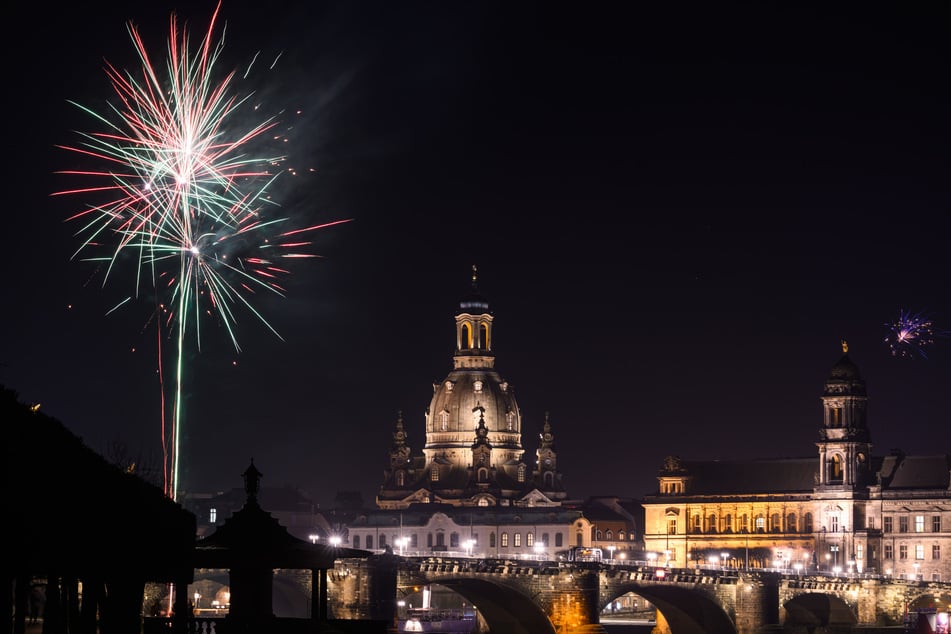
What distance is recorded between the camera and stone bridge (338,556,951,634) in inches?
5079

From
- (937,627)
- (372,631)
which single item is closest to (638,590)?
(937,627)

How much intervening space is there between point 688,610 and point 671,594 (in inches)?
165

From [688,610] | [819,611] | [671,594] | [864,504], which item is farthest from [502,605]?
[864,504]

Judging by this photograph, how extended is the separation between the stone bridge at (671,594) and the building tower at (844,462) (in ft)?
89.5

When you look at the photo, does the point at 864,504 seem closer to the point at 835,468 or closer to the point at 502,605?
the point at 835,468

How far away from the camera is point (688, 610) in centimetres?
14600

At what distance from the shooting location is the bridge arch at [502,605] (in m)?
129

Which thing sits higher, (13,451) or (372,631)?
(13,451)

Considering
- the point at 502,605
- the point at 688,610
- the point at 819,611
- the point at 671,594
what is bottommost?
the point at 819,611

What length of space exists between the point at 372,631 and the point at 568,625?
239 ft

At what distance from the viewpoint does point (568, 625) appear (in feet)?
423

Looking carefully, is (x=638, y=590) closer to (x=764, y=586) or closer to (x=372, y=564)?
(x=764, y=586)

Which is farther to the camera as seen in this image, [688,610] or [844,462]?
[844,462]

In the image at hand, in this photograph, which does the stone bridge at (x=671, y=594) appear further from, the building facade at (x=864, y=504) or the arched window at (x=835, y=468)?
the arched window at (x=835, y=468)
